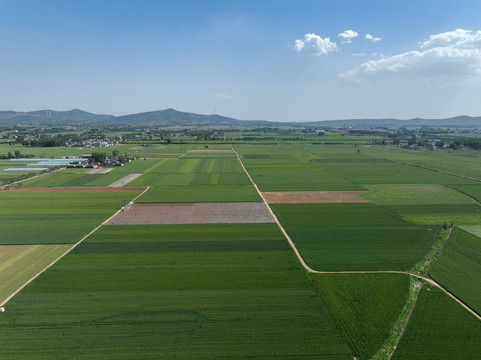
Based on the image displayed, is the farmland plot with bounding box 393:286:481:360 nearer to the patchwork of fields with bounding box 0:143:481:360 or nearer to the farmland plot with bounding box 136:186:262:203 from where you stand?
the patchwork of fields with bounding box 0:143:481:360

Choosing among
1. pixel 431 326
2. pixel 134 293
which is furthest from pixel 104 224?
pixel 431 326

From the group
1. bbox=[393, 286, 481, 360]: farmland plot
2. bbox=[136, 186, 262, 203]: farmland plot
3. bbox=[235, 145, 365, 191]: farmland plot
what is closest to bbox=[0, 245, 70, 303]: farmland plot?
bbox=[136, 186, 262, 203]: farmland plot

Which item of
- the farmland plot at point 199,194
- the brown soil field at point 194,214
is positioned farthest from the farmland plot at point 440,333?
the farmland plot at point 199,194

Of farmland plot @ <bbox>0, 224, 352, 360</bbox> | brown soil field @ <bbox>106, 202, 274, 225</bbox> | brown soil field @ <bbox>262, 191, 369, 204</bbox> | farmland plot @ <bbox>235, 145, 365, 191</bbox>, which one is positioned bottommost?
farmland plot @ <bbox>0, 224, 352, 360</bbox>

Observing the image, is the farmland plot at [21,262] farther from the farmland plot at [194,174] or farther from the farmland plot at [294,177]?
the farmland plot at [294,177]

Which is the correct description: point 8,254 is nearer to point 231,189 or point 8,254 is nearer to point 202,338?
point 202,338

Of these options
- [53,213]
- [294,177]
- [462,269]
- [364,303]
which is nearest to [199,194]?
[53,213]

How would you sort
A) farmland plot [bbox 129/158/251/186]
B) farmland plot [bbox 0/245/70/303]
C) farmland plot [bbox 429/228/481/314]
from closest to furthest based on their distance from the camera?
farmland plot [bbox 429/228/481/314], farmland plot [bbox 0/245/70/303], farmland plot [bbox 129/158/251/186]
